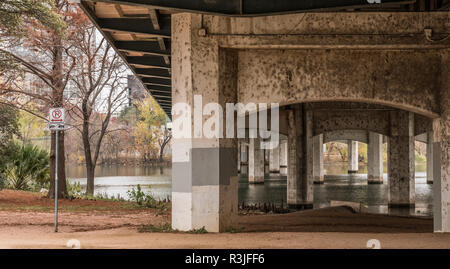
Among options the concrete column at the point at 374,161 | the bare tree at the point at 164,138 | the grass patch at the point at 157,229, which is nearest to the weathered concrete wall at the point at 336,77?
the grass patch at the point at 157,229

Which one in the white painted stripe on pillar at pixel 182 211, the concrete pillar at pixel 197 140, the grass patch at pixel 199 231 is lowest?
the grass patch at pixel 199 231

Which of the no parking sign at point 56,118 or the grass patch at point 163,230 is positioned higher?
the no parking sign at point 56,118

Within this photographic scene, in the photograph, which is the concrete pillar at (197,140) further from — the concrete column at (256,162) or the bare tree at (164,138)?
the bare tree at (164,138)

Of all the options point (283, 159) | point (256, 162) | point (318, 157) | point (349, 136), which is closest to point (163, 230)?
point (256, 162)

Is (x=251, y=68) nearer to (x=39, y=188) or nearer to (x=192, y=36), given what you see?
(x=192, y=36)

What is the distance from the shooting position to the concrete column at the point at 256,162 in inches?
2029

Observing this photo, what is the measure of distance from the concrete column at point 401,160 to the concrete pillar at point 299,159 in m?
4.69

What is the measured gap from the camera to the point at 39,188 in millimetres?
29734

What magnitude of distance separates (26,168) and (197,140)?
773 inches

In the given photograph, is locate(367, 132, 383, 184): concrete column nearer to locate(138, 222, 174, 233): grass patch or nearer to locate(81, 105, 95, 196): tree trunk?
locate(81, 105, 95, 196): tree trunk

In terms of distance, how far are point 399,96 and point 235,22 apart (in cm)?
430

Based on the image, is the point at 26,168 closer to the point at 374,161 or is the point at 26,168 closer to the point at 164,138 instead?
the point at 374,161

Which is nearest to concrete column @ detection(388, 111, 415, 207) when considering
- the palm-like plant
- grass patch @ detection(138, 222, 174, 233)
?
the palm-like plant

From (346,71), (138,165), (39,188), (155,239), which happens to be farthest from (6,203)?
(138,165)
